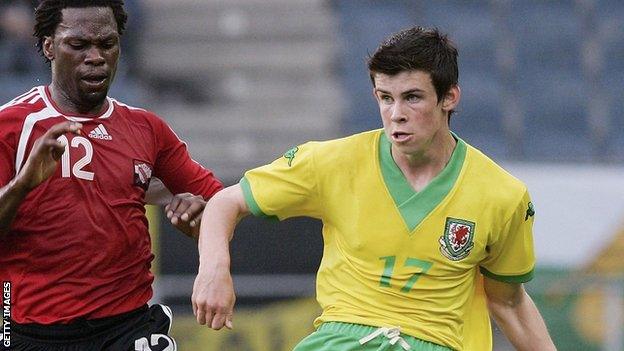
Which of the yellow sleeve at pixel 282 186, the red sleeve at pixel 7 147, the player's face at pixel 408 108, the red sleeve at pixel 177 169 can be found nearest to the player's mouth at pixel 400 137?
the player's face at pixel 408 108

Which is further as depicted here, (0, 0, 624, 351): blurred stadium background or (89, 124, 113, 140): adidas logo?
(0, 0, 624, 351): blurred stadium background

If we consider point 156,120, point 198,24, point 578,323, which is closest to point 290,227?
point 578,323

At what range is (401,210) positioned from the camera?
466 cm

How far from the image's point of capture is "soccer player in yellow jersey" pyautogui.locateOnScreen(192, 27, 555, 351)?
4570 millimetres

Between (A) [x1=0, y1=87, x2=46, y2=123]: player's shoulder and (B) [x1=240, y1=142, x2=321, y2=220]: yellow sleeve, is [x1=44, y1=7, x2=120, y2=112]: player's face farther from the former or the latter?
(B) [x1=240, y1=142, x2=321, y2=220]: yellow sleeve

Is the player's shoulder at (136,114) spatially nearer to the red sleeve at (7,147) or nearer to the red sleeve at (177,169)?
the red sleeve at (177,169)

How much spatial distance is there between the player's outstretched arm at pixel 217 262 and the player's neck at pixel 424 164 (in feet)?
1.97

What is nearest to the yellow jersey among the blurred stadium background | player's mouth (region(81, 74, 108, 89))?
player's mouth (region(81, 74, 108, 89))

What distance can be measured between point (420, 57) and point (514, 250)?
0.81 metres

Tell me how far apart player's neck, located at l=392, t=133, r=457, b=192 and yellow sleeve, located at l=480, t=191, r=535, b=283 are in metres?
0.32

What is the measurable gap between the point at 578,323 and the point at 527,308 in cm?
524

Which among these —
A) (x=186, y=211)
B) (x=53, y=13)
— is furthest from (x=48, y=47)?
(x=186, y=211)

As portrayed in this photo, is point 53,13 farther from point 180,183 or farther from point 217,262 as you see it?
point 217,262

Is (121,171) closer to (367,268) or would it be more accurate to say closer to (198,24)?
(367,268)
